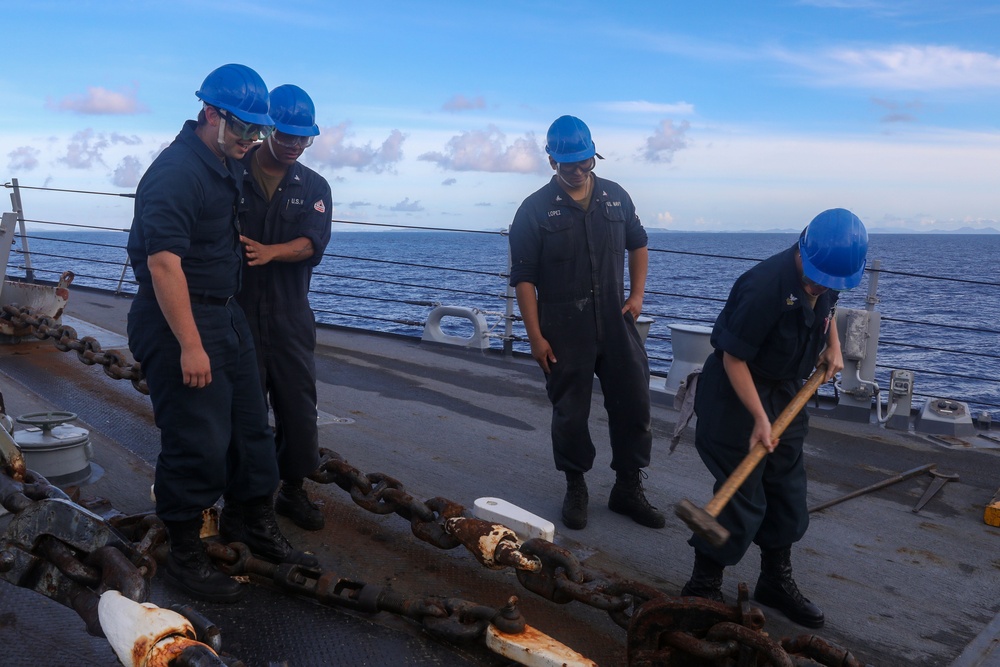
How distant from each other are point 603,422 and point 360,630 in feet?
9.98

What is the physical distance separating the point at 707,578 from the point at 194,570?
1.78 meters

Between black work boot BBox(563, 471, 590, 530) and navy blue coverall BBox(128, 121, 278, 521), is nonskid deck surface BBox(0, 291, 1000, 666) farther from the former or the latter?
navy blue coverall BBox(128, 121, 278, 521)

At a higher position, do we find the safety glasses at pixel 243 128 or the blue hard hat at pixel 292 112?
the blue hard hat at pixel 292 112

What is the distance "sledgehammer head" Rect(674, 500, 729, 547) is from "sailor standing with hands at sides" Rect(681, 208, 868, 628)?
37 cm

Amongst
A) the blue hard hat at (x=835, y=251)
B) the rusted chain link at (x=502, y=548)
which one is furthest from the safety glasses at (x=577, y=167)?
the rusted chain link at (x=502, y=548)

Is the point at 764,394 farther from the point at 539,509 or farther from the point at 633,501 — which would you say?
the point at 539,509

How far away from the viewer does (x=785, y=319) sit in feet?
9.35

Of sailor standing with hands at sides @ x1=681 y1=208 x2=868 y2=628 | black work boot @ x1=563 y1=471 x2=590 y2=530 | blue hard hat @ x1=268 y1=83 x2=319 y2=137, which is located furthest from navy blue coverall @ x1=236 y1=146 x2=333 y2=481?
sailor standing with hands at sides @ x1=681 y1=208 x2=868 y2=628

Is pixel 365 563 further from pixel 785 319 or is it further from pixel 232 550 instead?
pixel 785 319

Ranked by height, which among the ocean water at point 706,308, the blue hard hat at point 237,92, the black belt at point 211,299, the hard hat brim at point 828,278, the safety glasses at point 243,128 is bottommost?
the ocean water at point 706,308

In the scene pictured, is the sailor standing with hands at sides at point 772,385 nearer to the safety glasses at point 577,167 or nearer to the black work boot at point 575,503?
the black work boot at point 575,503

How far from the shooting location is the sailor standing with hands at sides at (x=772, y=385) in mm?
2743

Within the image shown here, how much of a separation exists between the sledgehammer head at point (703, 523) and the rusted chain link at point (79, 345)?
226 cm

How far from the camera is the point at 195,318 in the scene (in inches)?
115
